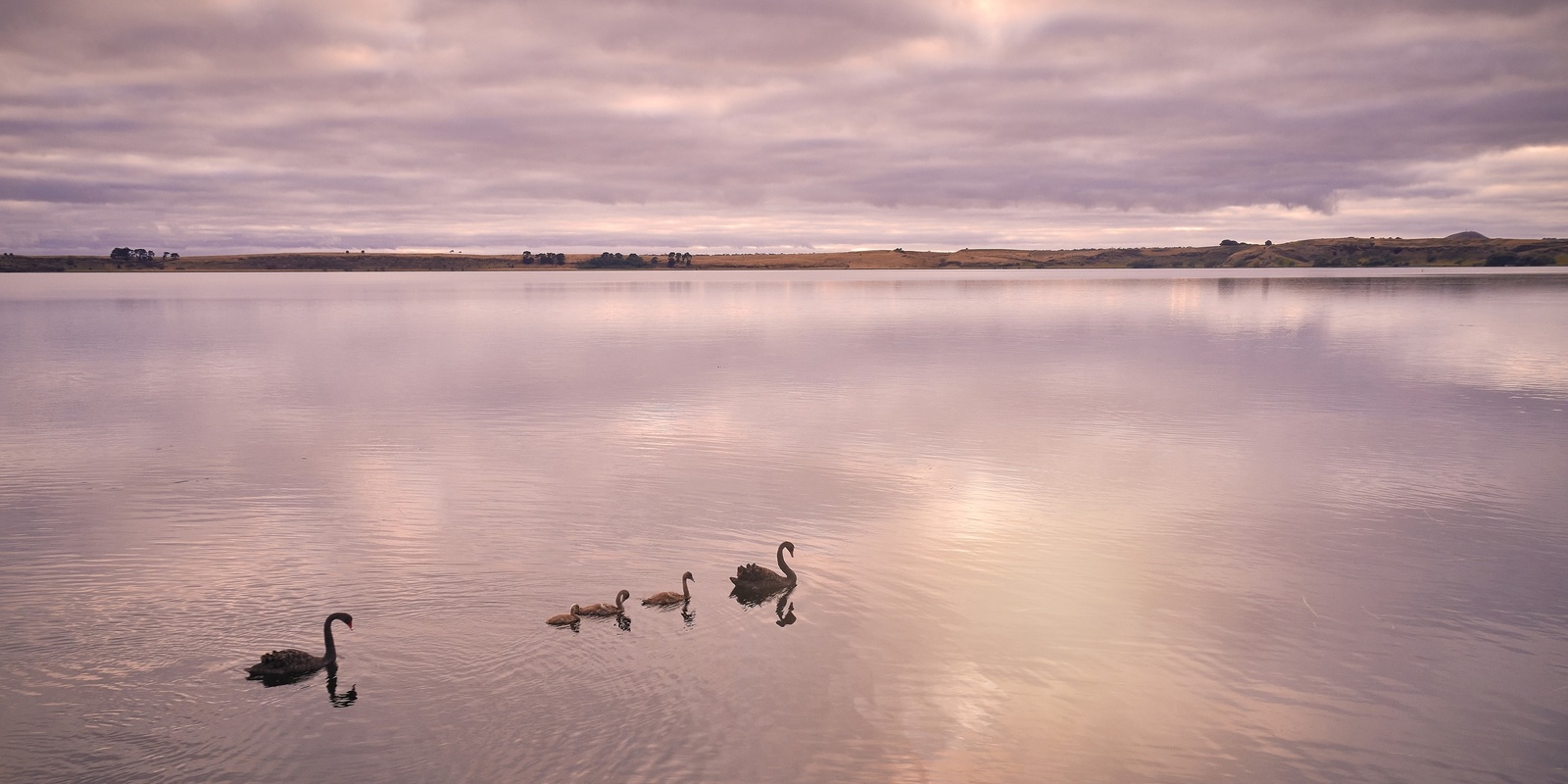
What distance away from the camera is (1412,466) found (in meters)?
25.4

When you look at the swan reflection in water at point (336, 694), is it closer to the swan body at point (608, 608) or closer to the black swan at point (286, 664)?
the black swan at point (286, 664)

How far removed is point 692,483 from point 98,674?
500 inches

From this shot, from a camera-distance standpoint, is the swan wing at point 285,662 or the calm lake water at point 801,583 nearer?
the calm lake water at point 801,583

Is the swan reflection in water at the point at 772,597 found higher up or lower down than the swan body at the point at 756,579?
lower down

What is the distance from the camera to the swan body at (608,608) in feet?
48.4

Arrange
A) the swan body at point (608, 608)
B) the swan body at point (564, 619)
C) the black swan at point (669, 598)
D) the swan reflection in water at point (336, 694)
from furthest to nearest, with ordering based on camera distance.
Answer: the black swan at point (669, 598), the swan body at point (608, 608), the swan body at point (564, 619), the swan reflection in water at point (336, 694)

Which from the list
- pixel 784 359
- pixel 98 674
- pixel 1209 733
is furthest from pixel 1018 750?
pixel 784 359

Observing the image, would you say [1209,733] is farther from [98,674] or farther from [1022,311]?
[1022,311]

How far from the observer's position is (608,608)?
14852 millimetres

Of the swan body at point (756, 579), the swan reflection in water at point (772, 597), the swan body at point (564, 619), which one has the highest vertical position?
the swan body at point (756, 579)

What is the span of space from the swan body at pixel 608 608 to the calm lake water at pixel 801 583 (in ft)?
1.74

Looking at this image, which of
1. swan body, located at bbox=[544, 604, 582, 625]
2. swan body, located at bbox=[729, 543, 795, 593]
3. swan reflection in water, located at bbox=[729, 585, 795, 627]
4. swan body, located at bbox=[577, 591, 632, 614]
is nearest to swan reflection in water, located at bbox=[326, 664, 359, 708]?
swan body, located at bbox=[544, 604, 582, 625]

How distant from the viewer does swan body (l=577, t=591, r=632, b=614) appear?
14750 mm

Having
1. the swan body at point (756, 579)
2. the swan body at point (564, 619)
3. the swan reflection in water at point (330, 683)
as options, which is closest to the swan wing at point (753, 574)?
the swan body at point (756, 579)
